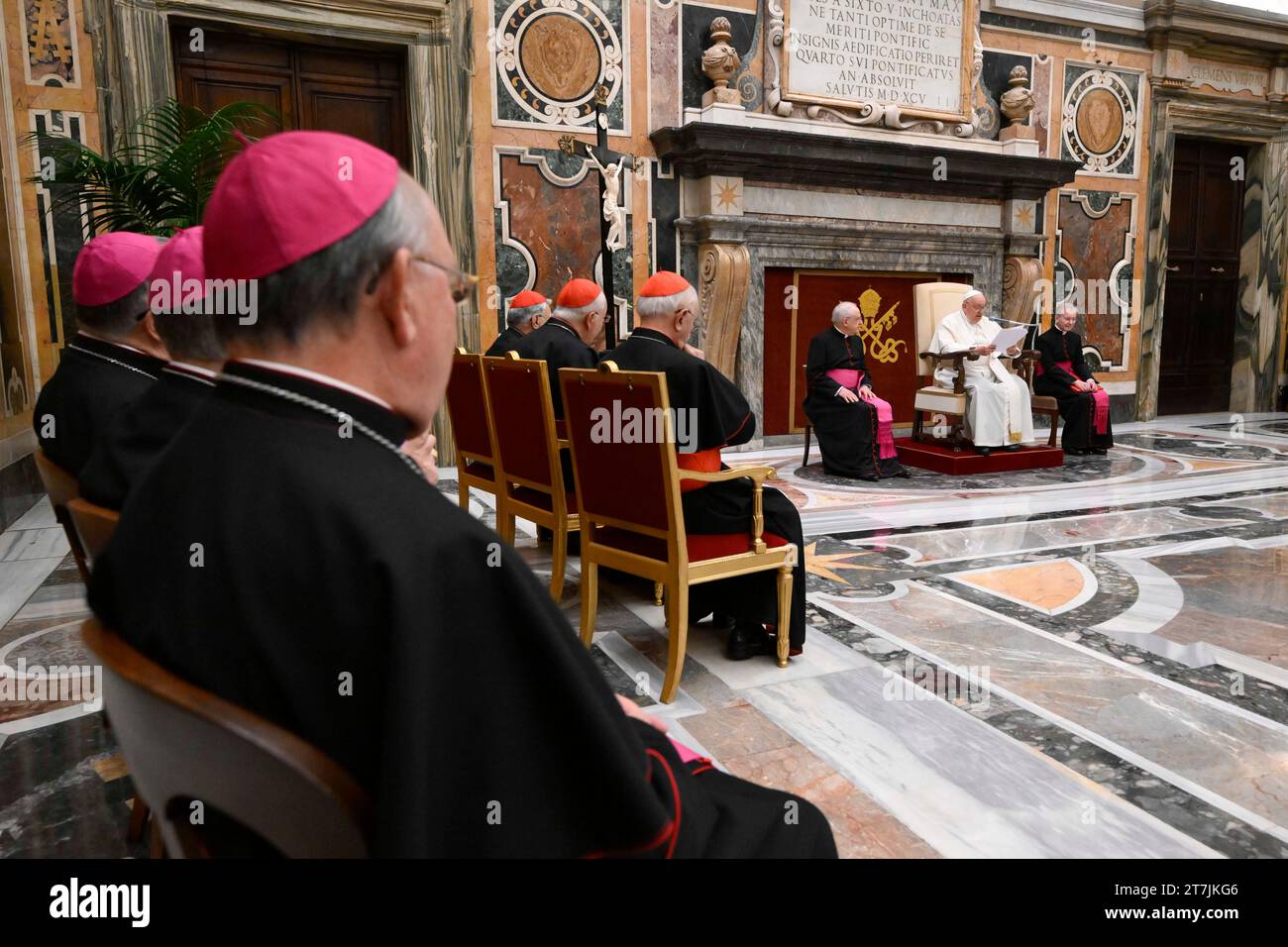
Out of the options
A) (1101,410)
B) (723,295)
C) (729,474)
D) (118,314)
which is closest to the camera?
(118,314)

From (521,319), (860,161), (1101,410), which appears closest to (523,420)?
(521,319)

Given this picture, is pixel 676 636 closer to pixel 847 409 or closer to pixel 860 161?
pixel 847 409

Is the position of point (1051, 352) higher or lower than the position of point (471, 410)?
higher

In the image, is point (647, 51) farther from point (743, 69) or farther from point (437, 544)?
point (437, 544)

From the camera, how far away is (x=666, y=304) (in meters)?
3.35

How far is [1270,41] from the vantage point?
33.4ft

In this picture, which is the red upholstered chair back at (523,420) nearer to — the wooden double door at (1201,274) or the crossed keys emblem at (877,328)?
the crossed keys emblem at (877,328)

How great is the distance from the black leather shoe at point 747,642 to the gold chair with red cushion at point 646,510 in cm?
14

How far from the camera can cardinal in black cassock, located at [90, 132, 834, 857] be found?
821 millimetres

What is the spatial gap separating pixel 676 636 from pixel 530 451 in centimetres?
124

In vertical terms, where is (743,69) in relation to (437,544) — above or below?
above
